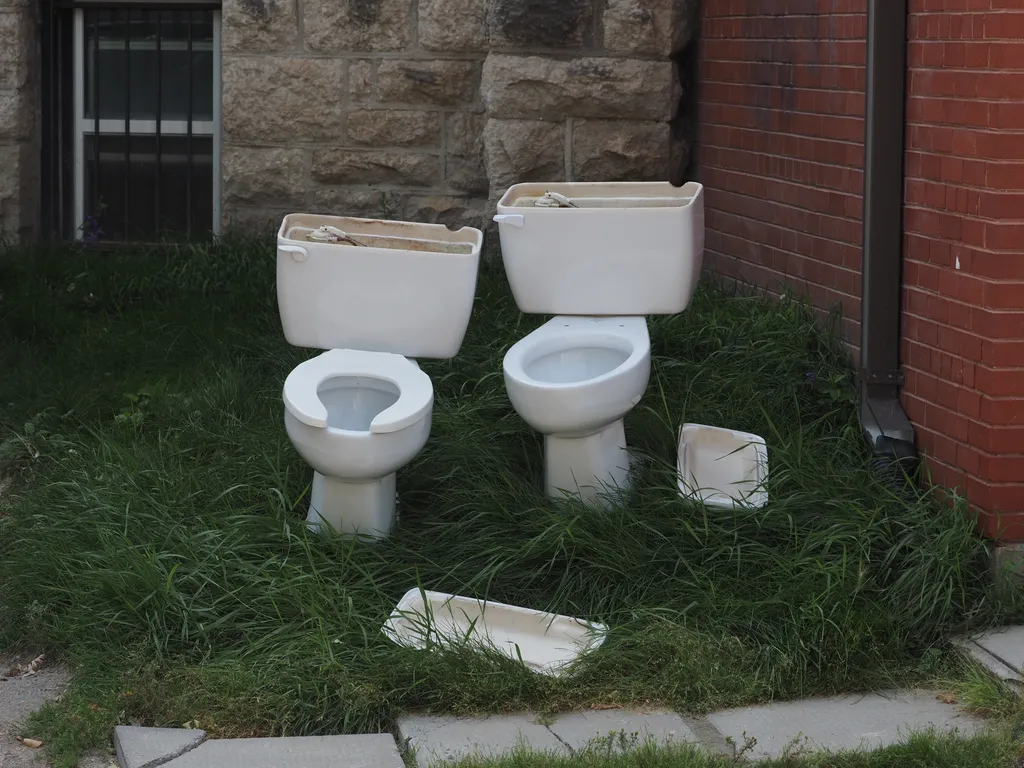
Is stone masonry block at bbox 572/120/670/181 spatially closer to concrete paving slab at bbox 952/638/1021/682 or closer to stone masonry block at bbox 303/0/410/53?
stone masonry block at bbox 303/0/410/53

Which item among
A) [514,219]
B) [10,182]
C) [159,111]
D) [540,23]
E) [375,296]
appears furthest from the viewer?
[159,111]

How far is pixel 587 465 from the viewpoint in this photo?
3803 mm

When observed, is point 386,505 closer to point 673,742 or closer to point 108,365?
point 673,742

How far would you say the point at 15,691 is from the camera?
10.7 feet

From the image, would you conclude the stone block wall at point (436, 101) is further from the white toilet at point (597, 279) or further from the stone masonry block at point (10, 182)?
the white toilet at point (597, 279)

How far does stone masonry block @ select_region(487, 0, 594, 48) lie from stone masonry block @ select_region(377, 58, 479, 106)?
17.9 inches

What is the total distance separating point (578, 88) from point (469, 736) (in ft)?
11.6

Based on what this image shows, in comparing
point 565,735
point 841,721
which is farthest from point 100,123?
point 841,721

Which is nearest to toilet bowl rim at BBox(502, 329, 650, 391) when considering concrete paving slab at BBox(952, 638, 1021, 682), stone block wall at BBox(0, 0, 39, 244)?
concrete paving slab at BBox(952, 638, 1021, 682)

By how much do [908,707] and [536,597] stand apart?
0.94 meters

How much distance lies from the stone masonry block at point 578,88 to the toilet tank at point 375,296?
200 centimetres

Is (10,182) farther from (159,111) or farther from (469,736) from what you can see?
(469,736)

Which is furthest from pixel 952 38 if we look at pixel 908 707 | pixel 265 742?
pixel 265 742

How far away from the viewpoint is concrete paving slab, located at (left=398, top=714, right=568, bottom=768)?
2836 mm
